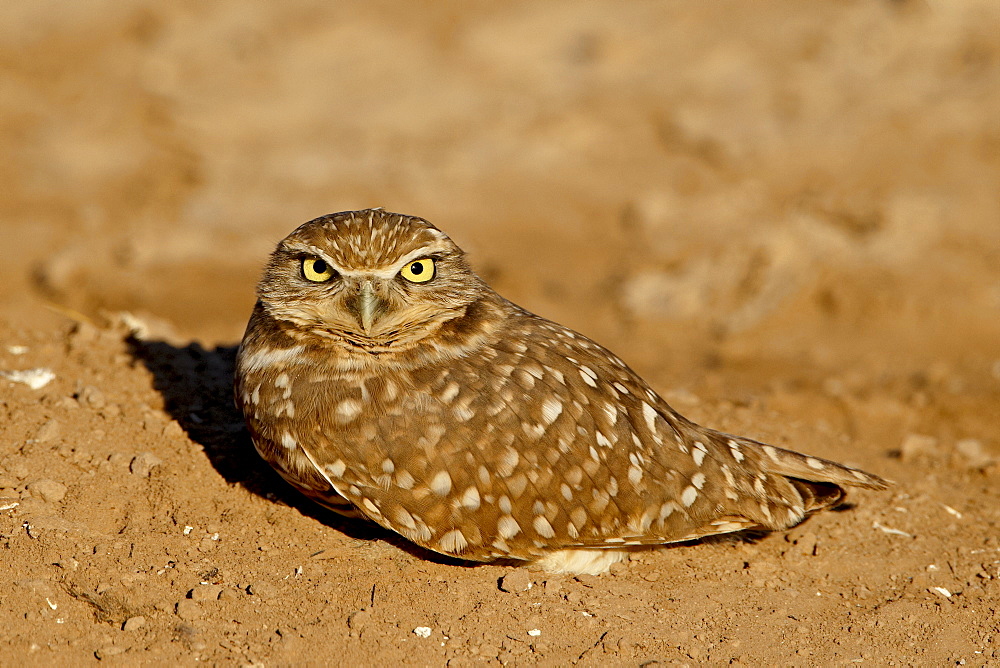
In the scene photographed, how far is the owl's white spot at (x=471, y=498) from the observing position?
4348mm

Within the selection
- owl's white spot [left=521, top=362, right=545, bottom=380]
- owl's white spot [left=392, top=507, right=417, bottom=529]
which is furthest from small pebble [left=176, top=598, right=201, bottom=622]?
owl's white spot [left=521, top=362, right=545, bottom=380]

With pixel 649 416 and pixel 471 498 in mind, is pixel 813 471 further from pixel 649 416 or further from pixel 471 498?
pixel 471 498

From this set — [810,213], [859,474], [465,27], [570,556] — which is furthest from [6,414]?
[465,27]

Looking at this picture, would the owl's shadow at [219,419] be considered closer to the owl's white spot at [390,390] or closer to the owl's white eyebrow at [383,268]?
the owl's white spot at [390,390]

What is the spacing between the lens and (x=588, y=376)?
480 centimetres

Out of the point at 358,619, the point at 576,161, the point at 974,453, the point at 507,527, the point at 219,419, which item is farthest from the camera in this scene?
the point at 576,161

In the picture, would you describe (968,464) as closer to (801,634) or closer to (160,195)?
(801,634)

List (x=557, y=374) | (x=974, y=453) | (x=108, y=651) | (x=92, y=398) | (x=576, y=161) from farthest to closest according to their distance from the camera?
1. (x=576, y=161)
2. (x=974, y=453)
3. (x=92, y=398)
4. (x=557, y=374)
5. (x=108, y=651)

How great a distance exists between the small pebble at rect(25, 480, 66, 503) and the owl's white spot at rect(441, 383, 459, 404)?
1.90 meters

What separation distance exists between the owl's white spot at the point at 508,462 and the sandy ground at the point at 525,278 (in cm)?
56

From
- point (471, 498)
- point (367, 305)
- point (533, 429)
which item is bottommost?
point (471, 498)

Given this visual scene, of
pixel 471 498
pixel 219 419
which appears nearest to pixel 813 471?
pixel 471 498

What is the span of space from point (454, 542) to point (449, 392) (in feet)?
2.20

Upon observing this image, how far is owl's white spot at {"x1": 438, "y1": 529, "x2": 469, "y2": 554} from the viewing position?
14.4 ft
